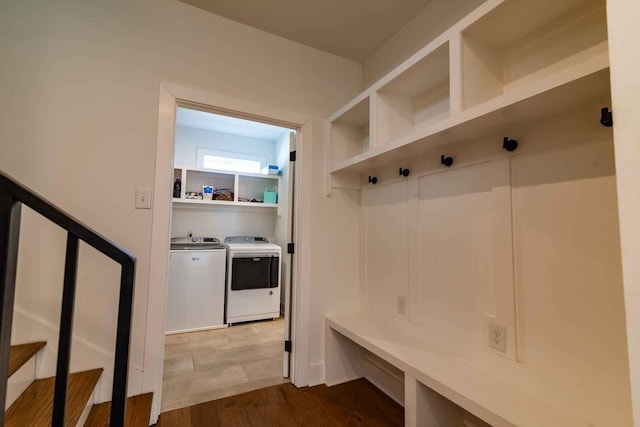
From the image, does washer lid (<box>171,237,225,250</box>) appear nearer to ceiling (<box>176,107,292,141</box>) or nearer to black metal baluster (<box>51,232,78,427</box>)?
ceiling (<box>176,107,292,141</box>)

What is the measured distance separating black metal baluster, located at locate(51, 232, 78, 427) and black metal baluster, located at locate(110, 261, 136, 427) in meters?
0.14

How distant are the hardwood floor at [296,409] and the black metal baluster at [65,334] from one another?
3.89 ft

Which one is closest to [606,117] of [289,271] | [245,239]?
[289,271]

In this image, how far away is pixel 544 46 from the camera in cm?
123

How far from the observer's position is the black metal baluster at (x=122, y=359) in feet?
2.93

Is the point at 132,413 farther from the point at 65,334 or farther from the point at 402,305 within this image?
the point at 402,305

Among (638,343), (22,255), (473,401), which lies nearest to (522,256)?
(473,401)

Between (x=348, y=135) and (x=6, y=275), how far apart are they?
211 centimetres

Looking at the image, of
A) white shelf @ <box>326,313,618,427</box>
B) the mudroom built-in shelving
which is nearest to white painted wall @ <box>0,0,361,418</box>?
the mudroom built-in shelving

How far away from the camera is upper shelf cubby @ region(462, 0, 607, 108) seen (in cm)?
108

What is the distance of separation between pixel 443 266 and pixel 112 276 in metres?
1.92

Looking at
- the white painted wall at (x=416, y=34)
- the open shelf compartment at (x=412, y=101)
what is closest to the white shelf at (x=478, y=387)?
the open shelf compartment at (x=412, y=101)

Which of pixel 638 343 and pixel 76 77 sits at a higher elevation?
pixel 76 77

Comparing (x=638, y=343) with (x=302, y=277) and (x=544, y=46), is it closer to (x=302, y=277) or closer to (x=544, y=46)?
(x=544, y=46)
